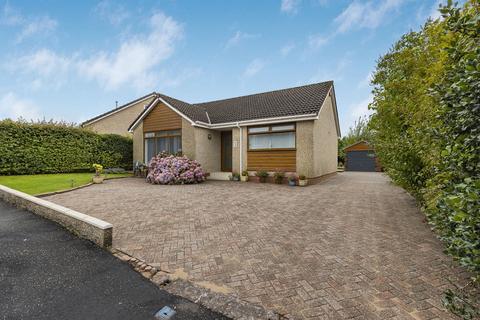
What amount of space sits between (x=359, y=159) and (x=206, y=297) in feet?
94.7

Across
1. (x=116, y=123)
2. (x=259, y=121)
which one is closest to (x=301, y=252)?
(x=259, y=121)

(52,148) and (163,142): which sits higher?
(163,142)

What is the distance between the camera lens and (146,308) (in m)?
2.48

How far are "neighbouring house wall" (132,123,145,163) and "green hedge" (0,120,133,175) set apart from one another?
1.68 m

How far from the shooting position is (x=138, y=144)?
1644 centimetres

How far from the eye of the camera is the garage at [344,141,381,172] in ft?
86.4

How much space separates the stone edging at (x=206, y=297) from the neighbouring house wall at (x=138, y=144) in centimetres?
1417

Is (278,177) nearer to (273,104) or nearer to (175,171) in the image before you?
(273,104)

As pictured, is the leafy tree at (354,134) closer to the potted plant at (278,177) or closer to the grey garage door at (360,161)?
the grey garage door at (360,161)

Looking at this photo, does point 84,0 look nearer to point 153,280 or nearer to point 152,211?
point 152,211

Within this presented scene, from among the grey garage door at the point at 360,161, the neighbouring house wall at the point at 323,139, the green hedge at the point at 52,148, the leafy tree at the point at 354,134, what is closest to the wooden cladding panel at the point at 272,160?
the neighbouring house wall at the point at 323,139

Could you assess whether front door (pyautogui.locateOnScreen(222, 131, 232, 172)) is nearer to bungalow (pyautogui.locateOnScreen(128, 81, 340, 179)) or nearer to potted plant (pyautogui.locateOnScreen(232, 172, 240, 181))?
bungalow (pyautogui.locateOnScreen(128, 81, 340, 179))

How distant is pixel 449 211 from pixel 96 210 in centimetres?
759

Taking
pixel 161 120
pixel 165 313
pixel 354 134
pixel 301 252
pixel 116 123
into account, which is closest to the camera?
pixel 165 313
